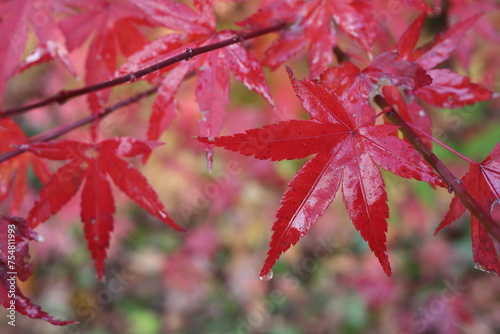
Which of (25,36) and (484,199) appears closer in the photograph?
(484,199)

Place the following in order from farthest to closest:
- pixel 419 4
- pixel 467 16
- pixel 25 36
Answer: pixel 467 16 → pixel 25 36 → pixel 419 4

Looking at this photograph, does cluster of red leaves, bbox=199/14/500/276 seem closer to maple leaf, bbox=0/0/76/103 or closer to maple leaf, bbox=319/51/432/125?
maple leaf, bbox=319/51/432/125

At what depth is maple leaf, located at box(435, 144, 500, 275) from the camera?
0.64m

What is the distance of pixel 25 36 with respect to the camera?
98 cm

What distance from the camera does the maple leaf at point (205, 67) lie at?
78 cm

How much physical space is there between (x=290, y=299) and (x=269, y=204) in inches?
24.1

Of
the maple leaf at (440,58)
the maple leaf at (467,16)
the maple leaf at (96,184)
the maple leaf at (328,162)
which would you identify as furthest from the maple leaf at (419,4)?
the maple leaf at (467,16)

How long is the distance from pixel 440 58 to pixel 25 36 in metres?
0.90

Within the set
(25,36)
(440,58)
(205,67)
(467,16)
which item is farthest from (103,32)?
(467,16)

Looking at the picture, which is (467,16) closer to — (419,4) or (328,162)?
(419,4)

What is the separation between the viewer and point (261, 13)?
89 cm

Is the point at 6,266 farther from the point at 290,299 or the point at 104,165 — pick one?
the point at 290,299

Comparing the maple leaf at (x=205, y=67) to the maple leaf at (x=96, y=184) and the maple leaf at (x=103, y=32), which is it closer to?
the maple leaf at (x=96, y=184)

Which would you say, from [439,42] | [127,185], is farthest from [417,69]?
[127,185]
